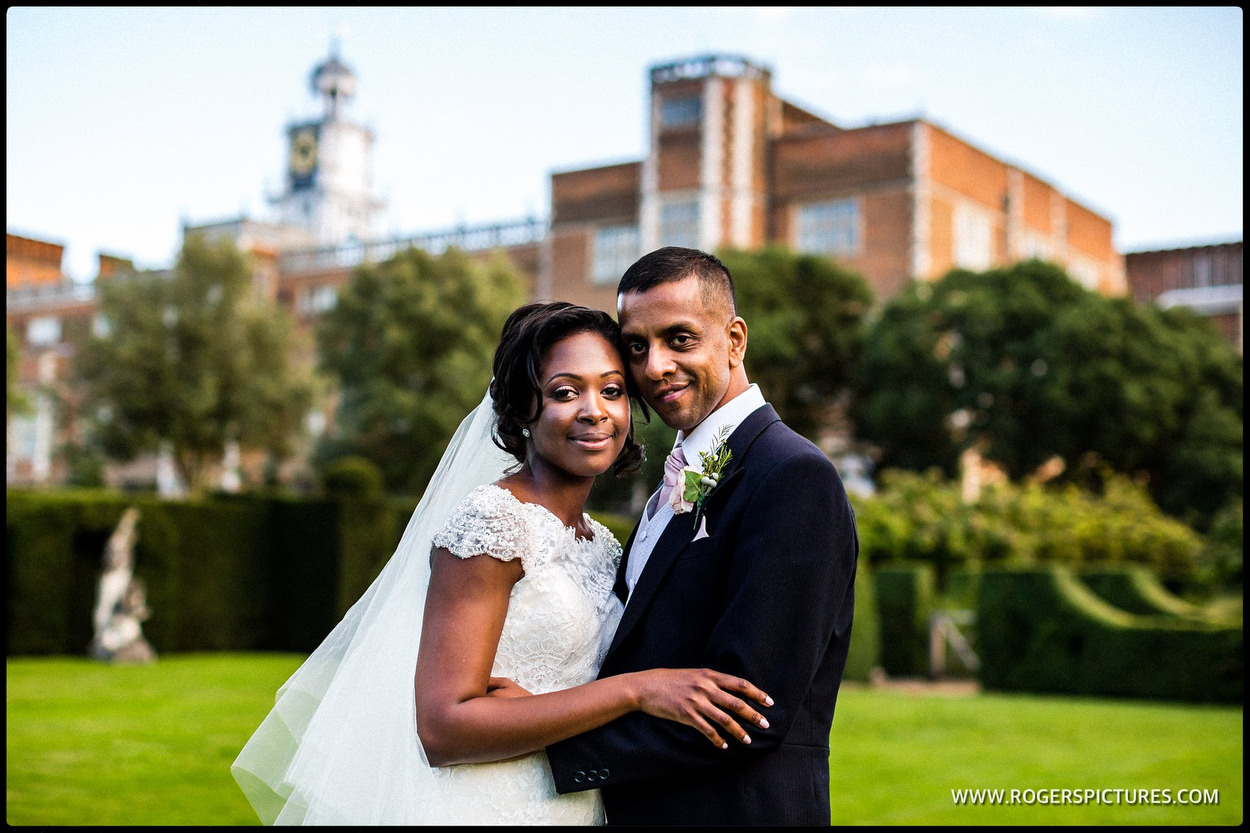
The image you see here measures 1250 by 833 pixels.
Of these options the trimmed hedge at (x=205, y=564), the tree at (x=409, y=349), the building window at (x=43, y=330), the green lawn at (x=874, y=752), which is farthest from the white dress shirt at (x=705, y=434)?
the building window at (x=43, y=330)

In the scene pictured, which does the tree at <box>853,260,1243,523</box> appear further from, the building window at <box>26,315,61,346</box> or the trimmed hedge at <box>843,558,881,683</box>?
the building window at <box>26,315,61,346</box>

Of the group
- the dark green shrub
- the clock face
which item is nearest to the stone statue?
the dark green shrub

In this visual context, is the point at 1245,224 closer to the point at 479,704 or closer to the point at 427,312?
the point at 479,704

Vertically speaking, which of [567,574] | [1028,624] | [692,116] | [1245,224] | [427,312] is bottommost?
[1028,624]

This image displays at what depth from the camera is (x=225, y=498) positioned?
71.5ft

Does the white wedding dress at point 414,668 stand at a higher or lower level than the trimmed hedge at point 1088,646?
higher

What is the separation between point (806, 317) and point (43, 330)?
3760cm

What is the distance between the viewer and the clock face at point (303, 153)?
10488 cm

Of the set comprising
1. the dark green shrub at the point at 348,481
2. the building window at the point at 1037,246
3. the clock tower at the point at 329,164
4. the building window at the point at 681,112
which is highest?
the clock tower at the point at 329,164

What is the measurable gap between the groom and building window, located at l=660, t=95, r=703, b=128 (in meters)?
34.8

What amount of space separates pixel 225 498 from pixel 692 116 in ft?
66.2

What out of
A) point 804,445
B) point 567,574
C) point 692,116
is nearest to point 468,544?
point 567,574

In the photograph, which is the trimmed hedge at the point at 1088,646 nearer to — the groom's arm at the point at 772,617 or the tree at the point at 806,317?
the groom's arm at the point at 772,617

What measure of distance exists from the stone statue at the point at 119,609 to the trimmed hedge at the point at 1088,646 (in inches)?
458
